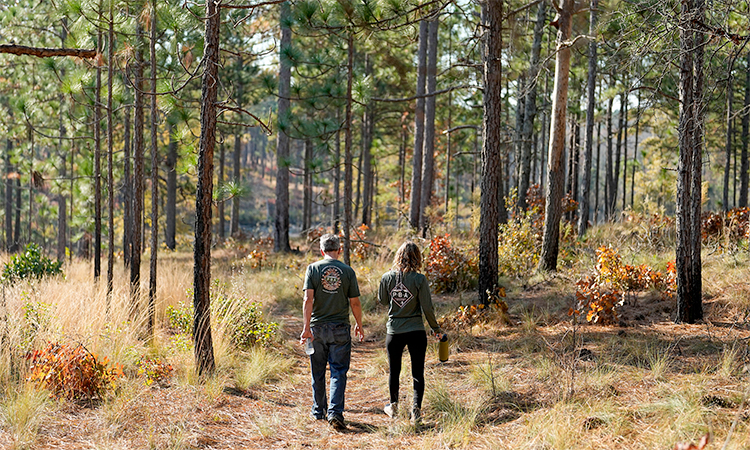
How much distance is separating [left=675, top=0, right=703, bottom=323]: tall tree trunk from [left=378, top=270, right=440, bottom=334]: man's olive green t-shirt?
379cm

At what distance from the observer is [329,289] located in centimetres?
489

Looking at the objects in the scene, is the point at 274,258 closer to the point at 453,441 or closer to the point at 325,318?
the point at 325,318

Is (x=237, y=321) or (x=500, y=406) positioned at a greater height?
(x=237, y=321)

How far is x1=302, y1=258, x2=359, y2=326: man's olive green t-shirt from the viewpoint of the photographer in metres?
4.90

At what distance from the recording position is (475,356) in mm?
6758

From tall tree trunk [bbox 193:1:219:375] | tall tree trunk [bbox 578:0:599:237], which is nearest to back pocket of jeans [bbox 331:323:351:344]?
tall tree trunk [bbox 193:1:219:375]

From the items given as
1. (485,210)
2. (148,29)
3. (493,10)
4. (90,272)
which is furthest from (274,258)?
(493,10)

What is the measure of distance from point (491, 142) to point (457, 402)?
4064mm

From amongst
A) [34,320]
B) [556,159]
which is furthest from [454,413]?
[556,159]

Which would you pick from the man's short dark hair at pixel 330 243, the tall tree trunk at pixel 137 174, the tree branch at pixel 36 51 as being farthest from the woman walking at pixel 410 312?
the tall tree trunk at pixel 137 174

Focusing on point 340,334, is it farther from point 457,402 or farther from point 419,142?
point 419,142

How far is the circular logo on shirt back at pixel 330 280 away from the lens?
4.89m

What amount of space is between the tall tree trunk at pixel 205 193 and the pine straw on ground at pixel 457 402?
0.50m

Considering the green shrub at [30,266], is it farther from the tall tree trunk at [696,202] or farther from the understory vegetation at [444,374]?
the tall tree trunk at [696,202]
